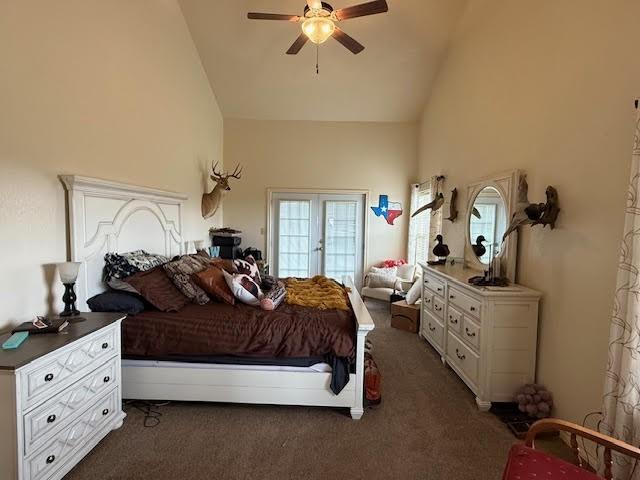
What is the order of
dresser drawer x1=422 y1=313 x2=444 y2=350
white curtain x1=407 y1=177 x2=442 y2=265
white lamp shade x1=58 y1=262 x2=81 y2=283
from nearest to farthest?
white lamp shade x1=58 y1=262 x2=81 y2=283
dresser drawer x1=422 y1=313 x2=444 y2=350
white curtain x1=407 y1=177 x2=442 y2=265

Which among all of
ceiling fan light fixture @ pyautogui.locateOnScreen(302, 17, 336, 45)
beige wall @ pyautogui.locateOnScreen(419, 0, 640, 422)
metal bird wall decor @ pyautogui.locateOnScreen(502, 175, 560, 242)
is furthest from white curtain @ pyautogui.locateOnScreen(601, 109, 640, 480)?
ceiling fan light fixture @ pyautogui.locateOnScreen(302, 17, 336, 45)

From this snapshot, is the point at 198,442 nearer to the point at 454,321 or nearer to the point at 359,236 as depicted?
the point at 454,321

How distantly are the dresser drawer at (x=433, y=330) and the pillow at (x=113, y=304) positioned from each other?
9.10 ft

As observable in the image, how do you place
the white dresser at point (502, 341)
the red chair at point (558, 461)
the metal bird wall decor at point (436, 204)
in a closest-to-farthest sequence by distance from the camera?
the red chair at point (558, 461) < the white dresser at point (502, 341) < the metal bird wall decor at point (436, 204)

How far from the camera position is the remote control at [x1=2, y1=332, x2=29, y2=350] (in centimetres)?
161

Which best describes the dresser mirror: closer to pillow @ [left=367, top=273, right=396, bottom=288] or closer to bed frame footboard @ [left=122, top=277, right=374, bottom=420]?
bed frame footboard @ [left=122, top=277, right=374, bottom=420]

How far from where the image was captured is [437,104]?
4836 millimetres

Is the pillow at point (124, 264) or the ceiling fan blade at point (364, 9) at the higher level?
the ceiling fan blade at point (364, 9)

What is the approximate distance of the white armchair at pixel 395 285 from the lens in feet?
16.8

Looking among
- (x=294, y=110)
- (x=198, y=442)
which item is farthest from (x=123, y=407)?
(x=294, y=110)

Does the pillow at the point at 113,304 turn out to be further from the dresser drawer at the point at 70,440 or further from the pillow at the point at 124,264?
the dresser drawer at the point at 70,440

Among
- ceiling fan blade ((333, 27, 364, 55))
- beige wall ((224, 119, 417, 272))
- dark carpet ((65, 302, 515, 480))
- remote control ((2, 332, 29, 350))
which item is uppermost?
ceiling fan blade ((333, 27, 364, 55))

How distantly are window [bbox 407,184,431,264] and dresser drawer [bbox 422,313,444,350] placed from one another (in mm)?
1385

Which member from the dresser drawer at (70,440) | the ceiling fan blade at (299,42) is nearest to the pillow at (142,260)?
the dresser drawer at (70,440)
